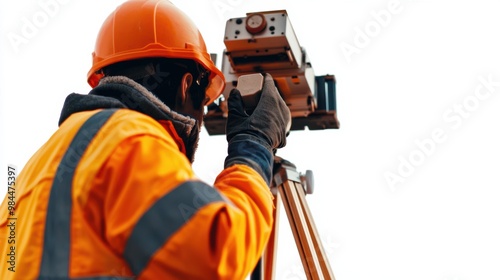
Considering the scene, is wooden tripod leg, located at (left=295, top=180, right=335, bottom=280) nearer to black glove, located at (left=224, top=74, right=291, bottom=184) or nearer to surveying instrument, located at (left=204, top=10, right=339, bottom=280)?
surveying instrument, located at (left=204, top=10, right=339, bottom=280)

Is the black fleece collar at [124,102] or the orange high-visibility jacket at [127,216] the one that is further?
the black fleece collar at [124,102]

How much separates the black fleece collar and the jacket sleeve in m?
0.29

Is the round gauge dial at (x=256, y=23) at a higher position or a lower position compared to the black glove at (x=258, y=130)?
higher

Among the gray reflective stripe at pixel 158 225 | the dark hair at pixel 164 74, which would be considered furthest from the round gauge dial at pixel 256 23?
the gray reflective stripe at pixel 158 225

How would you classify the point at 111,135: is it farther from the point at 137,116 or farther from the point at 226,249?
the point at 226,249

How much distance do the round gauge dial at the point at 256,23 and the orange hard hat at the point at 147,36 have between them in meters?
1.09

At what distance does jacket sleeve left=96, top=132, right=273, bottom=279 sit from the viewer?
136cm

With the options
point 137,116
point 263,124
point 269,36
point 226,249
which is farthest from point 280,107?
point 269,36

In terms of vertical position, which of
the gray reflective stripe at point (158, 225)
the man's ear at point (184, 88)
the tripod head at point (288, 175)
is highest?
the tripod head at point (288, 175)

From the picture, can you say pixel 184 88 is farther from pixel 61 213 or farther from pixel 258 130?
pixel 61 213

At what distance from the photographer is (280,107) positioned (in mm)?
2031

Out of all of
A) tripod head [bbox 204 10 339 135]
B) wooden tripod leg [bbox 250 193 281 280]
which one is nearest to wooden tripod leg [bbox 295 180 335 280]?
wooden tripod leg [bbox 250 193 281 280]

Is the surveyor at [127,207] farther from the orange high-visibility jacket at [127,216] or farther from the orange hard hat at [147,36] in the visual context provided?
the orange hard hat at [147,36]

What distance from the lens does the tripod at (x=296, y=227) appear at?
3.20 meters
